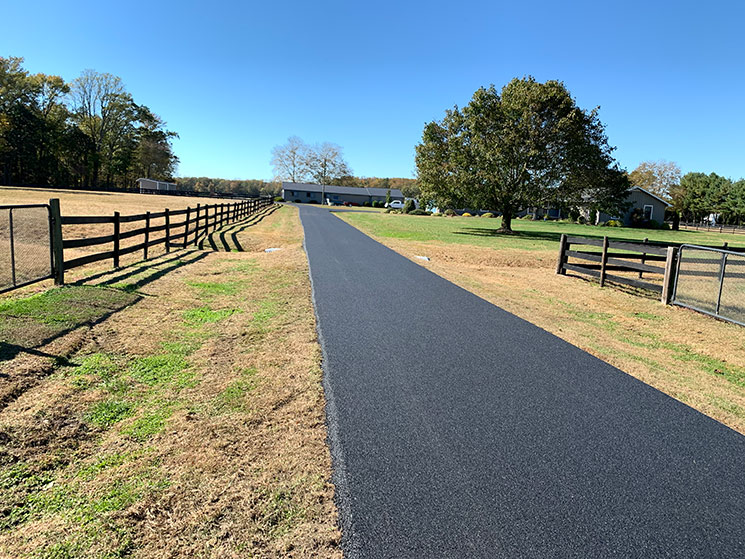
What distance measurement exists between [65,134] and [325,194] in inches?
1880

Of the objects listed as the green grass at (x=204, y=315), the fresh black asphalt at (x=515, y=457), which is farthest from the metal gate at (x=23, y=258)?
the fresh black asphalt at (x=515, y=457)

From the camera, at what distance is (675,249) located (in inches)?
381

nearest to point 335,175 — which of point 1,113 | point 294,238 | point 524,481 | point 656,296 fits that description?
point 1,113

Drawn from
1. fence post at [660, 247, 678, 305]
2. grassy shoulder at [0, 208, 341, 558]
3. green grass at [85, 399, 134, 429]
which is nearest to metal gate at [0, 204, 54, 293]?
grassy shoulder at [0, 208, 341, 558]

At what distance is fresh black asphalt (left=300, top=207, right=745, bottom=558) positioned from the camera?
8.30 ft

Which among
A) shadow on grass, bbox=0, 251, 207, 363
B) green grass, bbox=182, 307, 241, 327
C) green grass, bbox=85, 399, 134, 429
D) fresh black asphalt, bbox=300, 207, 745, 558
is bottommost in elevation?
green grass, bbox=85, 399, 134, 429

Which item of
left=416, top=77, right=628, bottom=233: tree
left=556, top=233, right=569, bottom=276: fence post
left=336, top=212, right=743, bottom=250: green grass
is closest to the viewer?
left=556, top=233, right=569, bottom=276: fence post

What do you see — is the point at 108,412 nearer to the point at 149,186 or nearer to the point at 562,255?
the point at 562,255

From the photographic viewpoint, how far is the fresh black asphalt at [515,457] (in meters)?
2.53

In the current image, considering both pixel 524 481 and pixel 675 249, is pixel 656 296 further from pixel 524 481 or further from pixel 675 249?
pixel 524 481

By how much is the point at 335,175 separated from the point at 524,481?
371 ft

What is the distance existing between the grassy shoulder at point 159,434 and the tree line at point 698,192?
7174cm

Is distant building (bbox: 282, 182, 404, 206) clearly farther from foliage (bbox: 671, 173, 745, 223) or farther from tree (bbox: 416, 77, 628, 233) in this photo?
tree (bbox: 416, 77, 628, 233)

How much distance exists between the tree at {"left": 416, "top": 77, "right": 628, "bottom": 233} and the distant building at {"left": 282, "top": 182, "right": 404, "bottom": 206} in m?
65.8
